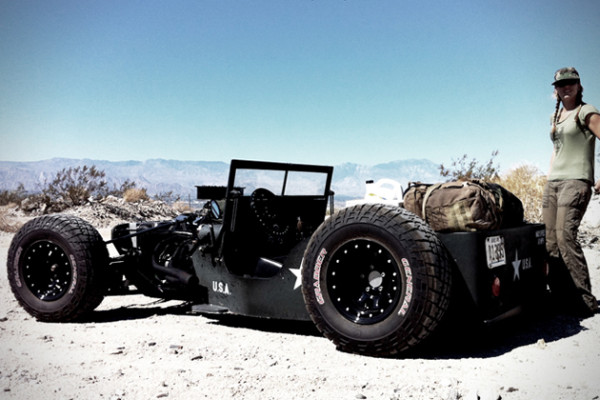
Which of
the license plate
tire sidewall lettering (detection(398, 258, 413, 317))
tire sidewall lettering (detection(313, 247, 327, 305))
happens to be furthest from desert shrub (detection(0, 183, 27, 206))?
the license plate

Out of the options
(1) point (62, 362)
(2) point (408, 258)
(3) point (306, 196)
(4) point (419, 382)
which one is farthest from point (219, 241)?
(4) point (419, 382)

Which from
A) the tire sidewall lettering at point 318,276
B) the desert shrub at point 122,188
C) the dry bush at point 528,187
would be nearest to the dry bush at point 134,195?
the desert shrub at point 122,188

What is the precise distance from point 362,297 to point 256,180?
6.14 ft

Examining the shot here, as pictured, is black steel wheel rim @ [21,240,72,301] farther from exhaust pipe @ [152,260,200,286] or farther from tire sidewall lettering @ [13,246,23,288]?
exhaust pipe @ [152,260,200,286]

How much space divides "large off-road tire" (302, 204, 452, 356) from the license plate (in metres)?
0.36

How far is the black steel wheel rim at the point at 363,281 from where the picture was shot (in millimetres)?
3635

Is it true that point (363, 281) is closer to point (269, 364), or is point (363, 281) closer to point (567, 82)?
point (269, 364)

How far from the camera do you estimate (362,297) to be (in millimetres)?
3770

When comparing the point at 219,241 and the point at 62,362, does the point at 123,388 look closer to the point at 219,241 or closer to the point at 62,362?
the point at 62,362

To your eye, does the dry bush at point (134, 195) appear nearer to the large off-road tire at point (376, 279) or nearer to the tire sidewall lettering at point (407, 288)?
the large off-road tire at point (376, 279)

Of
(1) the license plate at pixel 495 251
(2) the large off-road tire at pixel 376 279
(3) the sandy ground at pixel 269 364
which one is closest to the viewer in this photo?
(3) the sandy ground at pixel 269 364

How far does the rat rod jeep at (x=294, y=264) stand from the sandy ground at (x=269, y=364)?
0.22 meters

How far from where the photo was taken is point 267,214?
5047 millimetres

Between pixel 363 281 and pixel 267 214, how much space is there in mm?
1518
